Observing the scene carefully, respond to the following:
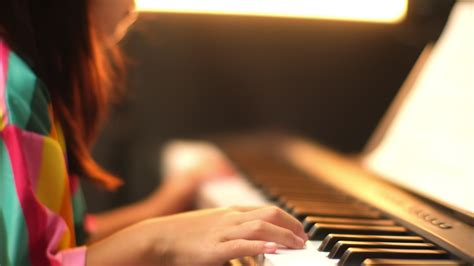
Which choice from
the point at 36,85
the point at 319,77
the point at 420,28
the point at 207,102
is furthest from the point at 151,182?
the point at 36,85

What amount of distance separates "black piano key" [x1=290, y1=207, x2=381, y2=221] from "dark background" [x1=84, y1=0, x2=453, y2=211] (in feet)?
2.54

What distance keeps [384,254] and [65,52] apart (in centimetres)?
48

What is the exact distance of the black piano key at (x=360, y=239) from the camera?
76cm

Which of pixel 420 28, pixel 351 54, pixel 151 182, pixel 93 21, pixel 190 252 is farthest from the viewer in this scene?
pixel 151 182

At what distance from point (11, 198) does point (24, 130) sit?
8cm

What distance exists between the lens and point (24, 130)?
790mm

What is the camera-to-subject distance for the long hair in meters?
0.85

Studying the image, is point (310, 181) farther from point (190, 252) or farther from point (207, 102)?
point (207, 102)

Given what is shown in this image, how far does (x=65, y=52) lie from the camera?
928mm

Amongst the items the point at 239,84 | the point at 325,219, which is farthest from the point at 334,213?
the point at 239,84

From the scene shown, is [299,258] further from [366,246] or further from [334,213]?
[334,213]

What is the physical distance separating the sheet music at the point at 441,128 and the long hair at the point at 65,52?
1.54ft

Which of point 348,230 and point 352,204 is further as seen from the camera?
point 352,204

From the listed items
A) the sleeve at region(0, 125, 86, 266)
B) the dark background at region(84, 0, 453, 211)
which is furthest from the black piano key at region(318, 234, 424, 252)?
the dark background at region(84, 0, 453, 211)
